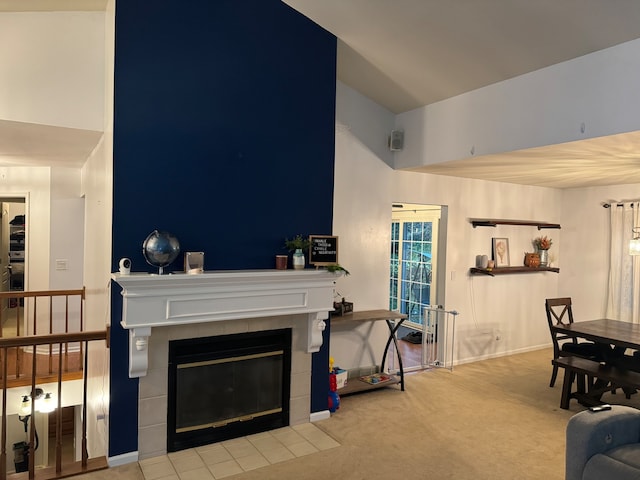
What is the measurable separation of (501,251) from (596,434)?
3663 mm

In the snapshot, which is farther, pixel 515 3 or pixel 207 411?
pixel 207 411

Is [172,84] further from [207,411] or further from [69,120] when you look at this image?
[207,411]

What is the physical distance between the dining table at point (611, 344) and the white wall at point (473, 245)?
127 centimetres

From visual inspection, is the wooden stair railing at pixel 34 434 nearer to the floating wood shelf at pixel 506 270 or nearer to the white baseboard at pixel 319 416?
the white baseboard at pixel 319 416

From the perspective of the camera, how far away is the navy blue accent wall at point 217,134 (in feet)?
9.76

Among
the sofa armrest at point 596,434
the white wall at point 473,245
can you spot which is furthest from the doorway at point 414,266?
the sofa armrest at point 596,434

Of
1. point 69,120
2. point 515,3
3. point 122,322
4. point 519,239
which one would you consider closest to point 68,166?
point 69,120

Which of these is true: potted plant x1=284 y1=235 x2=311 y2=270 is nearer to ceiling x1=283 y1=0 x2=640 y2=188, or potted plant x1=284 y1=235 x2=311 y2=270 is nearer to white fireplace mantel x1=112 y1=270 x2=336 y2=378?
white fireplace mantel x1=112 y1=270 x2=336 y2=378

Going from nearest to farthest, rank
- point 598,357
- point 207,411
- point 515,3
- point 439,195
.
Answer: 1. point 515,3
2. point 207,411
3. point 598,357
4. point 439,195

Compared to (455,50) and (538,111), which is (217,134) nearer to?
(455,50)

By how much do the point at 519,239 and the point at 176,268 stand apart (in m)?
4.85

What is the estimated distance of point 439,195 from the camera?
5.34m

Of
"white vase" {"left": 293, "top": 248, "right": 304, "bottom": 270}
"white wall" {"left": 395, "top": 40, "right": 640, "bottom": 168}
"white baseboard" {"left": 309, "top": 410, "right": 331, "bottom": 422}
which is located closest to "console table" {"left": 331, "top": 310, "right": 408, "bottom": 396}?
"white baseboard" {"left": 309, "top": 410, "right": 331, "bottom": 422}

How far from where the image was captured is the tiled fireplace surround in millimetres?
2861
